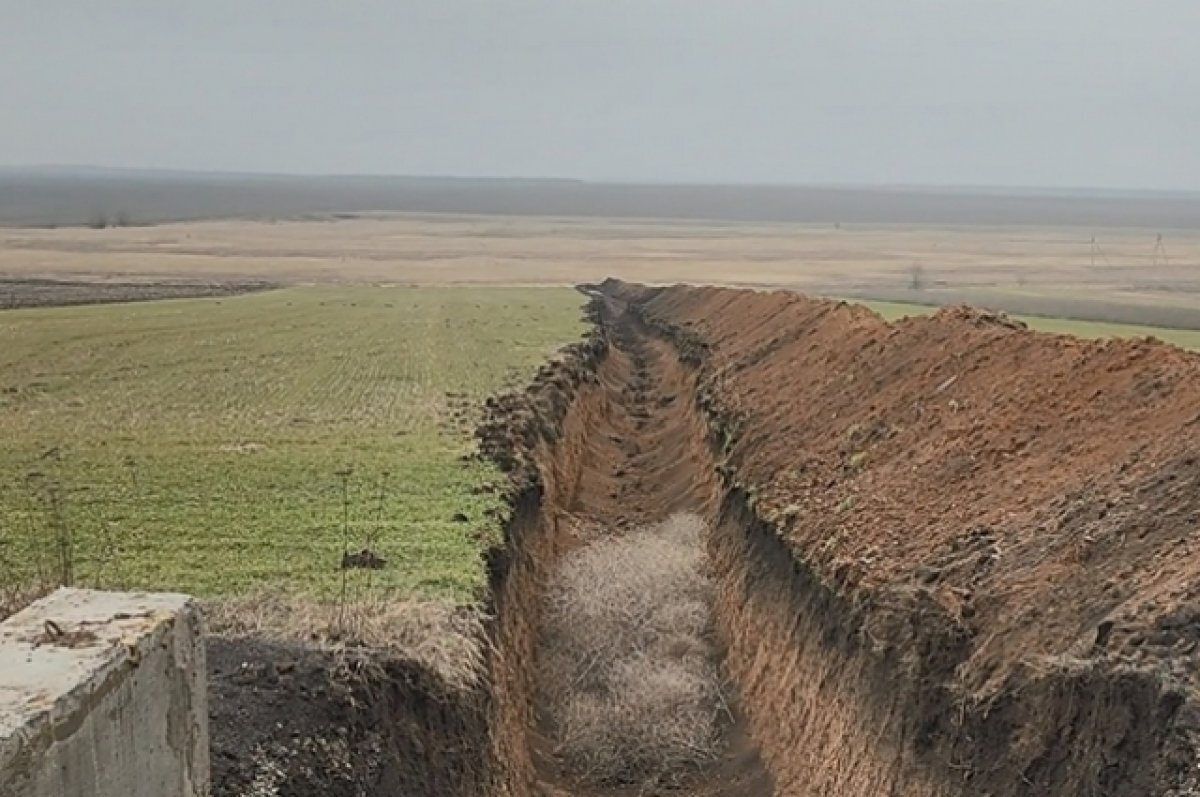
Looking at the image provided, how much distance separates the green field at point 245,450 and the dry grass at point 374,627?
0.61 m

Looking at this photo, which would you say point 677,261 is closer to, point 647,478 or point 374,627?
point 647,478

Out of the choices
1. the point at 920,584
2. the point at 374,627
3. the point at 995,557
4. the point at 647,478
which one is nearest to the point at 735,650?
the point at 920,584

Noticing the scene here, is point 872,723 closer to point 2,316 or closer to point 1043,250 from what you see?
point 2,316

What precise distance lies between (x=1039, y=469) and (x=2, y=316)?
52.7 m

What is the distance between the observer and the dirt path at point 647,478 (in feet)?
49.9

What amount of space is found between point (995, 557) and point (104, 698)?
29.0 feet

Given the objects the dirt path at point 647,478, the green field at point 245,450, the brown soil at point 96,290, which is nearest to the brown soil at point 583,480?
the dirt path at point 647,478

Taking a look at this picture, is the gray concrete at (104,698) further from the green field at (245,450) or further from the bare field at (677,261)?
the bare field at (677,261)

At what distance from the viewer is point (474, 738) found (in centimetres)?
1236

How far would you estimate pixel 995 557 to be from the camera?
13055mm

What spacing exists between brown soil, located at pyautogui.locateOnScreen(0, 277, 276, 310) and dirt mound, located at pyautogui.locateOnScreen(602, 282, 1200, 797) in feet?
177

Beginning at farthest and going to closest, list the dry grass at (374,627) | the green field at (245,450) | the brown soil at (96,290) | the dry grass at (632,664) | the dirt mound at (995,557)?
the brown soil at (96,290)
the green field at (245,450)
the dry grass at (632,664)
the dry grass at (374,627)
the dirt mound at (995,557)

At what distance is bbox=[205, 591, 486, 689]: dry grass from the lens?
41.0 feet

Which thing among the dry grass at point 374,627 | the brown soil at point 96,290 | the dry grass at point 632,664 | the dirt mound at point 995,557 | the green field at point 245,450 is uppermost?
the dirt mound at point 995,557
